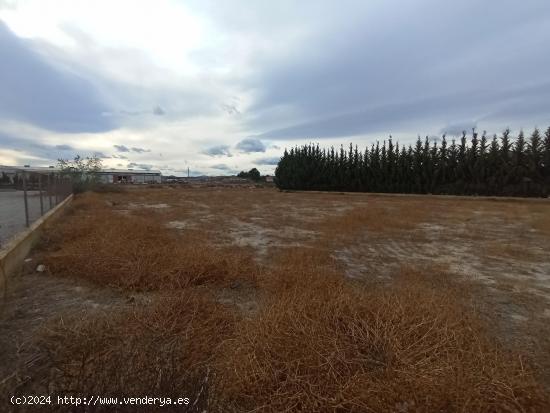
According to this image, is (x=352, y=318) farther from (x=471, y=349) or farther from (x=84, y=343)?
(x=84, y=343)

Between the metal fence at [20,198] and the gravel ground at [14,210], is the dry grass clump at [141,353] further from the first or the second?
the metal fence at [20,198]

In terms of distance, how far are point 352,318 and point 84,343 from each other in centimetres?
232

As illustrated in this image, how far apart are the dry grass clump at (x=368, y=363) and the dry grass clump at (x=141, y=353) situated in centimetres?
24

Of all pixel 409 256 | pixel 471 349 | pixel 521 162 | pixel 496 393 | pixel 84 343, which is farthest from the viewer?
pixel 521 162

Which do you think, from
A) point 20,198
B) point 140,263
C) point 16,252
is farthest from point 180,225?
point 140,263

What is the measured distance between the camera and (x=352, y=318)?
343cm

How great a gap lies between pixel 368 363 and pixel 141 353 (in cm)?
184

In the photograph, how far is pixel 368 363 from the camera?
2867 millimetres

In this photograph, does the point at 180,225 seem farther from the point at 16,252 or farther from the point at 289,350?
the point at 289,350

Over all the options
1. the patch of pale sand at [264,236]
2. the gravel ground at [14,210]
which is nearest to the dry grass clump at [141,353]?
the patch of pale sand at [264,236]

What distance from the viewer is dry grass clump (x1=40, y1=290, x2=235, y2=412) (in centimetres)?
284

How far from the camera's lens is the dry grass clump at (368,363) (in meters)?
2.51

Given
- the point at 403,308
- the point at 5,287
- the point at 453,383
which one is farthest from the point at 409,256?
the point at 5,287

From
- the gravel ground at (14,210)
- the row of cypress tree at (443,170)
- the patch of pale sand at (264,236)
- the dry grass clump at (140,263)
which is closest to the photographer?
the dry grass clump at (140,263)
